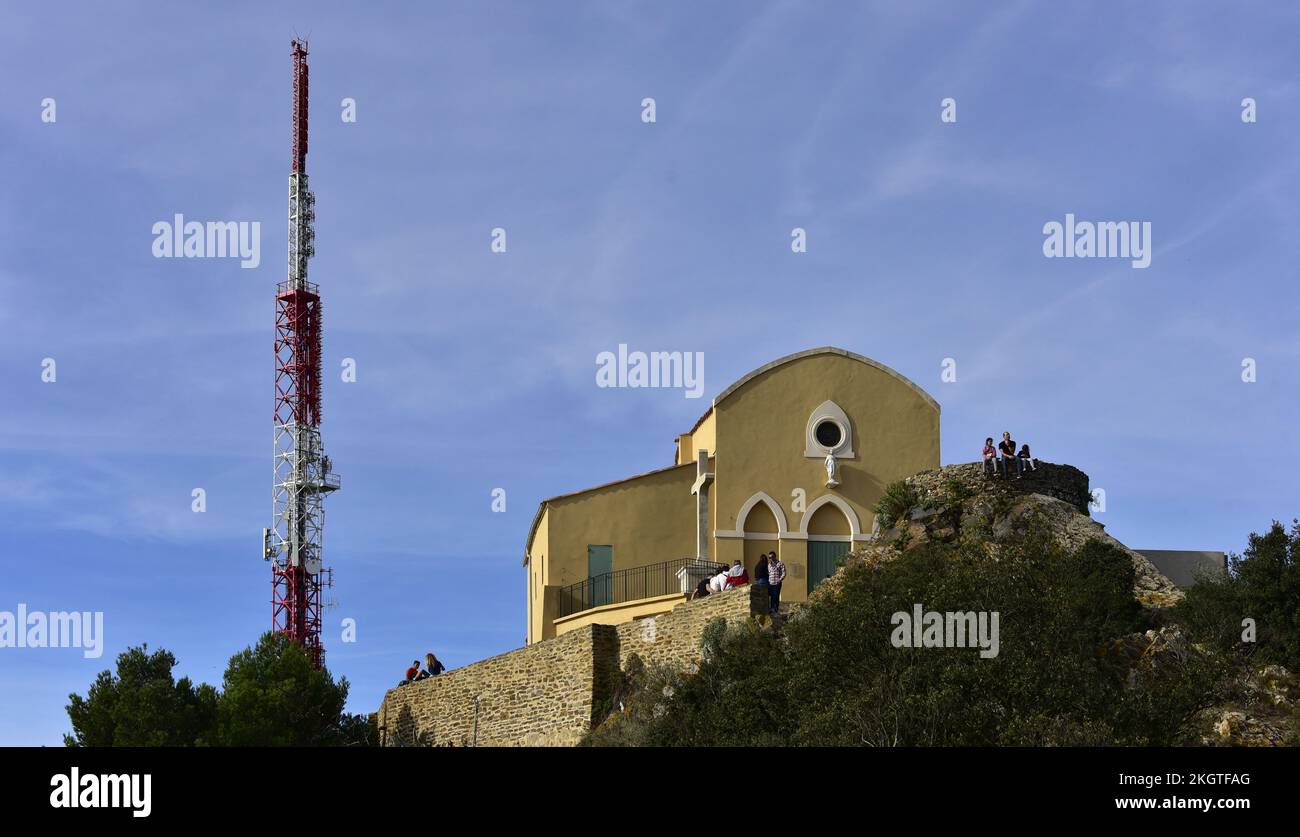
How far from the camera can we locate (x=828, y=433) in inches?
1713

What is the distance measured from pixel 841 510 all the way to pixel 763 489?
7.30ft

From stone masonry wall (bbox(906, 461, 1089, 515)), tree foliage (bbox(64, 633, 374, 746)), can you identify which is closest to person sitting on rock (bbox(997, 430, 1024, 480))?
stone masonry wall (bbox(906, 461, 1089, 515))

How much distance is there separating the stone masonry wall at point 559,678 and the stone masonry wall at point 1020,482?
20.8 feet

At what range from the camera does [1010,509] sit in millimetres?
37719

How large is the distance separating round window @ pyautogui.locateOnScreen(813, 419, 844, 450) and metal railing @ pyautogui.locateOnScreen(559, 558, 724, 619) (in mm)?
4940

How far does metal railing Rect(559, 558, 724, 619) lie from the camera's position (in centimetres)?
4203

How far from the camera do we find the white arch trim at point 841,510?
141 feet

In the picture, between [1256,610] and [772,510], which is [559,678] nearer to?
[772,510]
